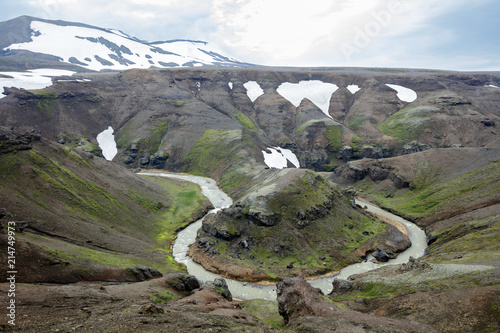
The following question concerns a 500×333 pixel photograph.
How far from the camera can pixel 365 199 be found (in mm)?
101375

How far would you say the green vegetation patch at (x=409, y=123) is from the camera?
144 metres

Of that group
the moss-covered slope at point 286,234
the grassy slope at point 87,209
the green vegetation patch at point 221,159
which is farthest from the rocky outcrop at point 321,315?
the green vegetation patch at point 221,159

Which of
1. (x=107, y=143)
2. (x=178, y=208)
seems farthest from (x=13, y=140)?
(x=107, y=143)

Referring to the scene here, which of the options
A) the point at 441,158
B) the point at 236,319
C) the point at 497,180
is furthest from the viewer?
the point at 441,158

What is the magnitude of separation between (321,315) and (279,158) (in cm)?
10815

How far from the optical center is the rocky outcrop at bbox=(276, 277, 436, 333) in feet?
82.5

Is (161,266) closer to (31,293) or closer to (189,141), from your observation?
(31,293)

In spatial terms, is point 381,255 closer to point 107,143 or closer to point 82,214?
point 82,214

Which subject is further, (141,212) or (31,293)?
(141,212)

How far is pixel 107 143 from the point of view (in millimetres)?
149375

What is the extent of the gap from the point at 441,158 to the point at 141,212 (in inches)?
4136

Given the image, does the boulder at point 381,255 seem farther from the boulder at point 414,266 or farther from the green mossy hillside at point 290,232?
the boulder at point 414,266

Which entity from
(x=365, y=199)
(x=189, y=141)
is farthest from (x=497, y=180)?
(x=189, y=141)

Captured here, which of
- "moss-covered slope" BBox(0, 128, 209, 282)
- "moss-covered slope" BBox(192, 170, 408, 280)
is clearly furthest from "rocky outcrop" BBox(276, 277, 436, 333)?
"moss-covered slope" BBox(0, 128, 209, 282)
